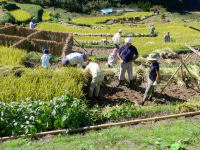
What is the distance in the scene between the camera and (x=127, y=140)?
4.09m

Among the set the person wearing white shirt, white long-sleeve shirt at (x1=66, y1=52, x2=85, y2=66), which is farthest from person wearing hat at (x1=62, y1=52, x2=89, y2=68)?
the person wearing white shirt

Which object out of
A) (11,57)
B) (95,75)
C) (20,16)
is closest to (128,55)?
(95,75)

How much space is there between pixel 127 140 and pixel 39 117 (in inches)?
73.5

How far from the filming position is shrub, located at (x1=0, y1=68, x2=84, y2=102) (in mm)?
5465

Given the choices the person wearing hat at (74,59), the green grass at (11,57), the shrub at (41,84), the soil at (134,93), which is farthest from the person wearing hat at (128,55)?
the green grass at (11,57)

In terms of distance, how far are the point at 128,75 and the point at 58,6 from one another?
4518 centimetres

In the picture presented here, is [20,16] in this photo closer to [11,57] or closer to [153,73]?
[11,57]

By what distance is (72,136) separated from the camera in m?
4.40

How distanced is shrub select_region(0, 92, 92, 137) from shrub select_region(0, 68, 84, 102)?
0.75 metres

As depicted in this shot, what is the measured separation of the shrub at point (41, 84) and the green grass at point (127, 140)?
4.72 ft

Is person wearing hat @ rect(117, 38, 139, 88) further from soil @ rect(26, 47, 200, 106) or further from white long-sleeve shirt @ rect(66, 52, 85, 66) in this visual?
white long-sleeve shirt @ rect(66, 52, 85, 66)

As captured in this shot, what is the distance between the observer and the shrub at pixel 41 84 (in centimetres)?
546

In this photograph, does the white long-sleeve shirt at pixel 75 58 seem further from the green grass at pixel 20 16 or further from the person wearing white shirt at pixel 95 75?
the green grass at pixel 20 16

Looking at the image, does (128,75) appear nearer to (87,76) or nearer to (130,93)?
(130,93)
